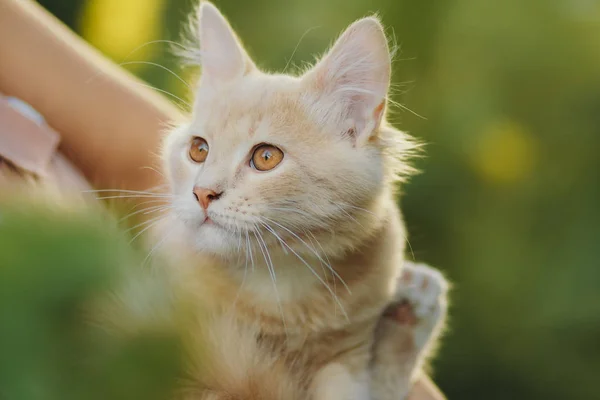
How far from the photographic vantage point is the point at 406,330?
62 centimetres

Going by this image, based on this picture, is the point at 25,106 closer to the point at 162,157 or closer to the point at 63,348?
the point at 162,157

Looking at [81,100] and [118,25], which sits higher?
[118,25]

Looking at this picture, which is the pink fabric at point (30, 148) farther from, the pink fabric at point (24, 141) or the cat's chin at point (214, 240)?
the cat's chin at point (214, 240)

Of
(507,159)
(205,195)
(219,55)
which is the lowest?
(205,195)

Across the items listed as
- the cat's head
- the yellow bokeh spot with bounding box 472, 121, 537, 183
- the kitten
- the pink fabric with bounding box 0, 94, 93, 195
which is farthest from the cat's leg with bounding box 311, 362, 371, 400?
the yellow bokeh spot with bounding box 472, 121, 537, 183

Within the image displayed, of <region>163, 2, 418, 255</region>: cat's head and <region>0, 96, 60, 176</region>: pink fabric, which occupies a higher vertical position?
<region>163, 2, 418, 255</region>: cat's head

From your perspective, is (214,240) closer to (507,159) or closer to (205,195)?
(205,195)

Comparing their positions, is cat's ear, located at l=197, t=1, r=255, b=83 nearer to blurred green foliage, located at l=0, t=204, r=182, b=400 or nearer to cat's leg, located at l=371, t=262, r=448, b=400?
cat's leg, located at l=371, t=262, r=448, b=400

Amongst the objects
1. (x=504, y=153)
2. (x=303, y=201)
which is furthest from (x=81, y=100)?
(x=504, y=153)

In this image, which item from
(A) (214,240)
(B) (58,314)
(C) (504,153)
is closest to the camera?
(B) (58,314)

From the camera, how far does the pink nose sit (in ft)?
1.53

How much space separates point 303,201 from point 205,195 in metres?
0.07

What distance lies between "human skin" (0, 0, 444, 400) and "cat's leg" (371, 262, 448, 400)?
8 cm

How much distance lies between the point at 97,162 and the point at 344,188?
1.26 ft
